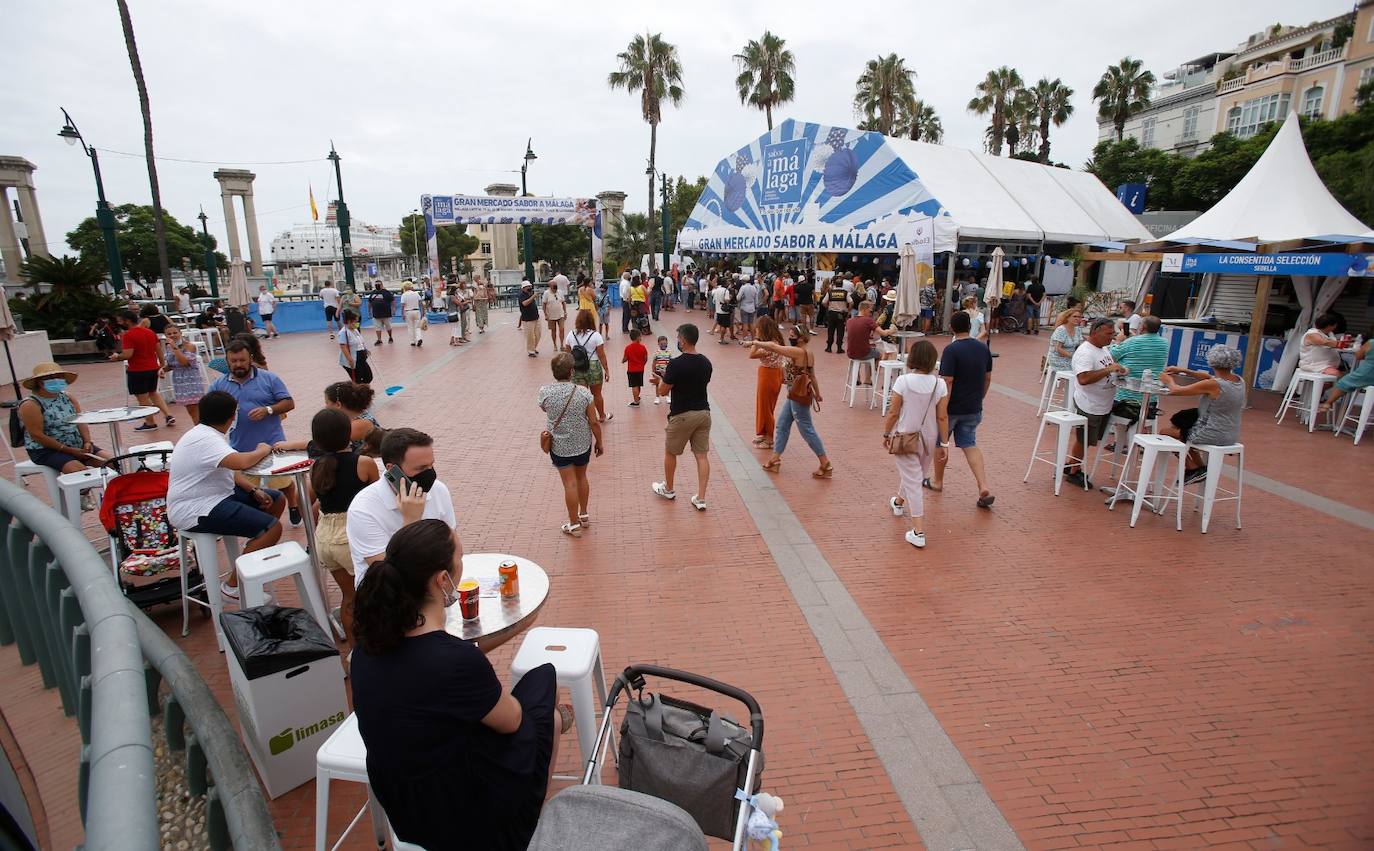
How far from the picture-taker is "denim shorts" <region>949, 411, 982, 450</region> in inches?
262

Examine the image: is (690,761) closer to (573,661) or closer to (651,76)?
(573,661)

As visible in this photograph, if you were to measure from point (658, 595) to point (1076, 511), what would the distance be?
4414 mm

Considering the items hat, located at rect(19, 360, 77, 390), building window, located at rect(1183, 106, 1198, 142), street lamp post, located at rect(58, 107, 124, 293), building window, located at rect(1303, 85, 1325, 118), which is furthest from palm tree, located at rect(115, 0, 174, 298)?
building window, located at rect(1183, 106, 1198, 142)

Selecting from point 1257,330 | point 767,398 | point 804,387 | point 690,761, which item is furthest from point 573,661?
point 1257,330

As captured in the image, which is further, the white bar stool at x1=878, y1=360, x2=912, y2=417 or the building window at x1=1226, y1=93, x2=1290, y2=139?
the building window at x1=1226, y1=93, x2=1290, y2=139

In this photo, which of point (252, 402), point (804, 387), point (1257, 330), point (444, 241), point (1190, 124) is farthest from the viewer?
point (444, 241)

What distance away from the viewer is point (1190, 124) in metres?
58.8

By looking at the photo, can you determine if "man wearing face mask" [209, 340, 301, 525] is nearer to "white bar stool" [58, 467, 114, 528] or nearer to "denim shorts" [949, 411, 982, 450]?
"white bar stool" [58, 467, 114, 528]

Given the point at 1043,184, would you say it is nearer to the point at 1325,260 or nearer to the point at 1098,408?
the point at 1325,260

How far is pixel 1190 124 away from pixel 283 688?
7699 centimetres

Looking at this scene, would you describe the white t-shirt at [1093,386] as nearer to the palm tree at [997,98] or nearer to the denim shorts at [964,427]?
the denim shorts at [964,427]

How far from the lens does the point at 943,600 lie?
16.5 feet

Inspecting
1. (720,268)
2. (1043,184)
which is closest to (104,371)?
(720,268)

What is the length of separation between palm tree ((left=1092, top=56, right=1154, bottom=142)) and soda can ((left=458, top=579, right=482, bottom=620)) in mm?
51746
